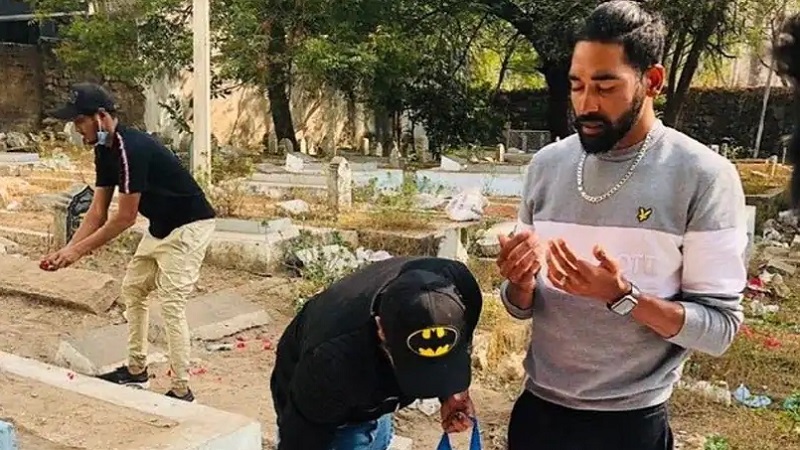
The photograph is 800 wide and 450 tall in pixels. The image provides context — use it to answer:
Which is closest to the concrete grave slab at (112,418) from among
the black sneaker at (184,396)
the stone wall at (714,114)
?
the black sneaker at (184,396)

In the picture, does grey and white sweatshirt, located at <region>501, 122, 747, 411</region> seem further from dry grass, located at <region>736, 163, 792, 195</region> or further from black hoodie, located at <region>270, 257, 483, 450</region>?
dry grass, located at <region>736, 163, 792, 195</region>

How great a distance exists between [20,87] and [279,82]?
577cm

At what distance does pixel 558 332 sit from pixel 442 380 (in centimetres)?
24

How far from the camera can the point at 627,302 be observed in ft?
4.72

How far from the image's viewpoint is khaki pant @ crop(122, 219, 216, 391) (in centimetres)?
376

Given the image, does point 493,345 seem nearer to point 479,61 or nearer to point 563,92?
point 563,92

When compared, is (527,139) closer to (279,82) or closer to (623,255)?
(279,82)

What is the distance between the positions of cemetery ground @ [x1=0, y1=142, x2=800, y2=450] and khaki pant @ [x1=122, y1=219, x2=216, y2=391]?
0.35m

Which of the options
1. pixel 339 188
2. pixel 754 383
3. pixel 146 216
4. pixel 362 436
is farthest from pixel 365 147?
pixel 362 436

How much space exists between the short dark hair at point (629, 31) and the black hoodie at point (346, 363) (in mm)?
550

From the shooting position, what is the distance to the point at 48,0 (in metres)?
14.0

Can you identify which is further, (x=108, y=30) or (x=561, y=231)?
(x=108, y=30)

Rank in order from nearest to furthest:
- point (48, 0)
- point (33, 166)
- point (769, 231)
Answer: point (769, 231), point (33, 166), point (48, 0)

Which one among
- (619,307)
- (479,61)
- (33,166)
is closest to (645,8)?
(619,307)
